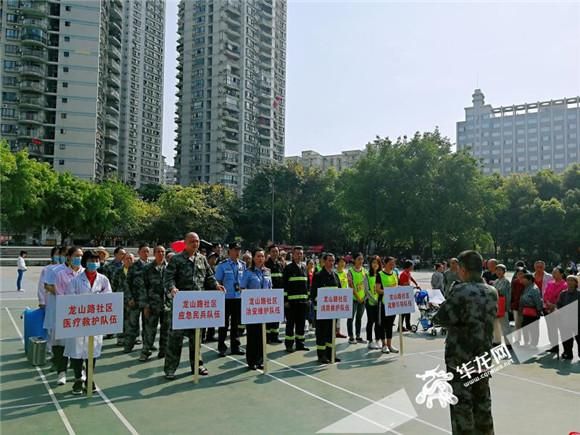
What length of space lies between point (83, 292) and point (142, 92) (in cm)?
10843

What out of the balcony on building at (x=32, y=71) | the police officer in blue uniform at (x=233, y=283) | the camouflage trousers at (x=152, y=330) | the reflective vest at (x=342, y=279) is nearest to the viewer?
the camouflage trousers at (x=152, y=330)

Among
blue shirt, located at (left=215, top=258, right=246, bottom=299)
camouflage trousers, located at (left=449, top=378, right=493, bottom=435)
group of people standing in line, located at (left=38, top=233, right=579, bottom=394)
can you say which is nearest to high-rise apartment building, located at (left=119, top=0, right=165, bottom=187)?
group of people standing in line, located at (left=38, top=233, right=579, bottom=394)

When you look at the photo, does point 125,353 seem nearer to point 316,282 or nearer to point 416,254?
point 316,282

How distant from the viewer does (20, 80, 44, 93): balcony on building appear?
6781 cm

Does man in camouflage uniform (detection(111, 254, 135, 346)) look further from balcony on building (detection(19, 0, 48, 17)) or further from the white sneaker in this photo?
balcony on building (detection(19, 0, 48, 17))

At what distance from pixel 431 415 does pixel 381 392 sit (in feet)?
3.24

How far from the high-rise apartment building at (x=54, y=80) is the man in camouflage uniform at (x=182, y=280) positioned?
6649cm

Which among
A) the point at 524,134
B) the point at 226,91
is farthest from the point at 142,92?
the point at 524,134

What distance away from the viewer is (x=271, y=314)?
295 inches

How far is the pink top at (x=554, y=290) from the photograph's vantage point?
31.2 ft

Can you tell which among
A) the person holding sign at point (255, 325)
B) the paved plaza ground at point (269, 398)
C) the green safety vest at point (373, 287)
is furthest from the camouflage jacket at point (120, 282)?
the green safety vest at point (373, 287)

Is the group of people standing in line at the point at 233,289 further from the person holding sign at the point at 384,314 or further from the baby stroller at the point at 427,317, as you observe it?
the baby stroller at the point at 427,317

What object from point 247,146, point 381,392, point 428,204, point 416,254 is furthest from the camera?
point 247,146

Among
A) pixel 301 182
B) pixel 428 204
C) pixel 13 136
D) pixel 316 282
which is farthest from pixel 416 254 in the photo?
pixel 13 136
